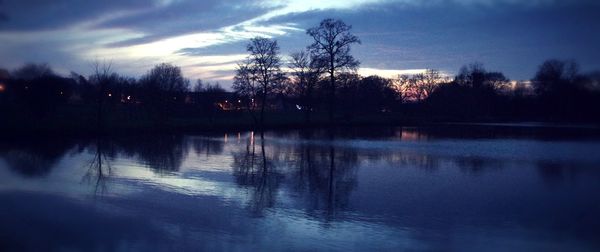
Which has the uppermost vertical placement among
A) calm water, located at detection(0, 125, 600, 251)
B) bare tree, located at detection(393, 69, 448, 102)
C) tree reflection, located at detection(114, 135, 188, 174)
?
bare tree, located at detection(393, 69, 448, 102)

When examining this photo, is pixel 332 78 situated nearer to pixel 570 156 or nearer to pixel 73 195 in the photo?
pixel 570 156

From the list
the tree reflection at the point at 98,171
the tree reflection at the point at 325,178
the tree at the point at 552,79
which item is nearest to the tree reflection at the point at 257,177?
the tree reflection at the point at 325,178

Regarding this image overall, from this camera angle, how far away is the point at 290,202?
11781mm

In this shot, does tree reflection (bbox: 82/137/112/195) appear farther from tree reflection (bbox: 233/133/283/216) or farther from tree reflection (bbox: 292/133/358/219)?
tree reflection (bbox: 292/133/358/219)

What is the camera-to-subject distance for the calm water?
28.0 feet

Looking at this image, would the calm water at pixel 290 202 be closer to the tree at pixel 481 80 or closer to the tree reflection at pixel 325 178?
the tree reflection at pixel 325 178

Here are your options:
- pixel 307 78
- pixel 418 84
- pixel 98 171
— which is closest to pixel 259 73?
pixel 307 78

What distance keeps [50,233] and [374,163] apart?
1323cm

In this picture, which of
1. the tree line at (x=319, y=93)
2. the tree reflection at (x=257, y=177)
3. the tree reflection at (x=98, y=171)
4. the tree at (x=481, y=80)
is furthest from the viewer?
the tree at (x=481, y=80)

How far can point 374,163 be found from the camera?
65.2ft

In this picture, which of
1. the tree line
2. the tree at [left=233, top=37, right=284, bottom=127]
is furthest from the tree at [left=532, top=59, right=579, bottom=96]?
the tree at [left=233, top=37, right=284, bottom=127]

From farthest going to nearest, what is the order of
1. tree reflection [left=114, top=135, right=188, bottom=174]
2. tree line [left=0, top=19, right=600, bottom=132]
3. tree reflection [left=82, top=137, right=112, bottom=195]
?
tree line [left=0, top=19, right=600, bottom=132], tree reflection [left=114, top=135, right=188, bottom=174], tree reflection [left=82, top=137, right=112, bottom=195]

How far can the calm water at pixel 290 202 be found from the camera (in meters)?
8.55

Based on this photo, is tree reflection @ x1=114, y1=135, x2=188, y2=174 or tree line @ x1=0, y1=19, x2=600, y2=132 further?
tree line @ x1=0, y1=19, x2=600, y2=132
